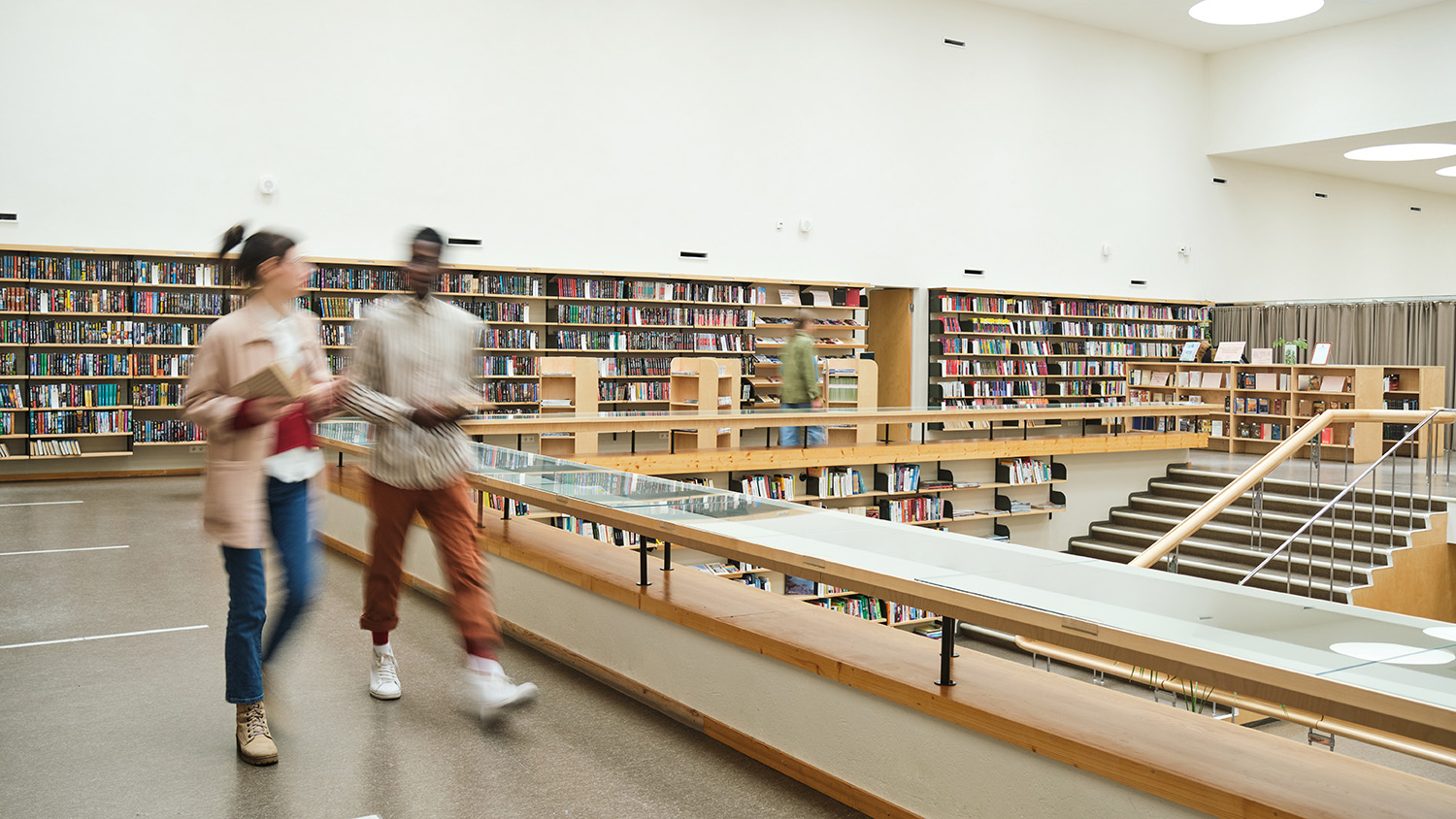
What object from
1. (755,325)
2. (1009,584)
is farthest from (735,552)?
(755,325)

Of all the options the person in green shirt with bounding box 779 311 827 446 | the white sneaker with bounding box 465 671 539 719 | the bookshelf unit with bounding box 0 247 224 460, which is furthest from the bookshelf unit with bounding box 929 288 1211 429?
the white sneaker with bounding box 465 671 539 719

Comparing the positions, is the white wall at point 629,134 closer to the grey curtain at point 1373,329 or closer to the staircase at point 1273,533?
the grey curtain at point 1373,329

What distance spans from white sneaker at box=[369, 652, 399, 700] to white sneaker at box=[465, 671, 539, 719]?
0.60 metres

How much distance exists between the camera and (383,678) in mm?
3094

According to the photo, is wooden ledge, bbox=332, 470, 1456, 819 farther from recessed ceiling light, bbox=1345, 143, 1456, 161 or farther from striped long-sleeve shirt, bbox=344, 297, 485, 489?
recessed ceiling light, bbox=1345, 143, 1456, 161

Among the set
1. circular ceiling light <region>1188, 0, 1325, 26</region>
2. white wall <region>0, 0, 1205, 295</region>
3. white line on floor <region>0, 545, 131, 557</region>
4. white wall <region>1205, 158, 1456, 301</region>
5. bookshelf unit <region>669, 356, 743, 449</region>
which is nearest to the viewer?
white line on floor <region>0, 545, 131, 557</region>

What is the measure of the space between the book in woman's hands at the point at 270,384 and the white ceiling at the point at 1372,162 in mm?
16434

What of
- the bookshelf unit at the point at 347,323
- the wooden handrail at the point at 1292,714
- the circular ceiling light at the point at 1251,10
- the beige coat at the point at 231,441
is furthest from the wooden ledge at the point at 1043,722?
the circular ceiling light at the point at 1251,10

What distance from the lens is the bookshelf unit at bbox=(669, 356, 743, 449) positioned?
852cm

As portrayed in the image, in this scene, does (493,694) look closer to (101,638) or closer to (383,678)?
(383,678)

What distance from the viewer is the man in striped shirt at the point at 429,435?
262cm

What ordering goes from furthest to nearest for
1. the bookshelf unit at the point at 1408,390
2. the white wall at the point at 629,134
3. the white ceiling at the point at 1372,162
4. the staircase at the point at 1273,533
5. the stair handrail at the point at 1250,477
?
the white ceiling at the point at 1372,162 < the bookshelf unit at the point at 1408,390 < the white wall at the point at 629,134 < the staircase at the point at 1273,533 < the stair handrail at the point at 1250,477

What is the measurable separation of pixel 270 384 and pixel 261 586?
55 centimetres

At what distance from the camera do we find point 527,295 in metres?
11.0
